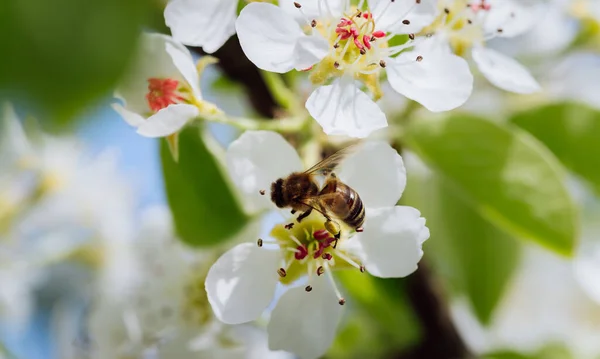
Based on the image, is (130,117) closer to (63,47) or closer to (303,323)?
(303,323)

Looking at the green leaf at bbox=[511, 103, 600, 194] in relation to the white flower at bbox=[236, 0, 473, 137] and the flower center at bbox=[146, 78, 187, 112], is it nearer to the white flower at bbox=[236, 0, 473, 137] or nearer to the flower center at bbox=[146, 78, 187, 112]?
the white flower at bbox=[236, 0, 473, 137]

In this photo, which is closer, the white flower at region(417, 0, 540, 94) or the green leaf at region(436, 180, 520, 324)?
the white flower at region(417, 0, 540, 94)

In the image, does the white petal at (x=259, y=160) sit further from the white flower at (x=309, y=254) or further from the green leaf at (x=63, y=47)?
the green leaf at (x=63, y=47)

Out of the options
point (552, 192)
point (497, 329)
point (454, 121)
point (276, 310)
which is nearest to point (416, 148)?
point (454, 121)

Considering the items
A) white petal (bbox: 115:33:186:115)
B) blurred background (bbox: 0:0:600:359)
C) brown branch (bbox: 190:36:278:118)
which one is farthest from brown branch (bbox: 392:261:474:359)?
white petal (bbox: 115:33:186:115)

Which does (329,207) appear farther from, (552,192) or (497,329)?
(497,329)

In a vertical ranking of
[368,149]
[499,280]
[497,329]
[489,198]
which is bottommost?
[497,329]
